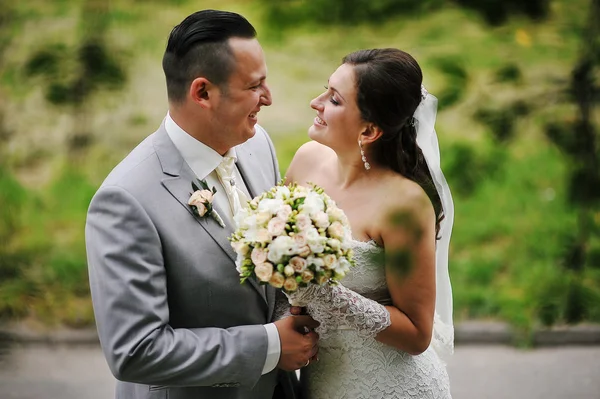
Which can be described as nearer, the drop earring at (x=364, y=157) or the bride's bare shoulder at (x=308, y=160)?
the drop earring at (x=364, y=157)

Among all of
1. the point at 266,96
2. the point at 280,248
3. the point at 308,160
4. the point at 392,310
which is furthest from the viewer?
the point at 308,160

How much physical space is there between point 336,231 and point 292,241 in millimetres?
149

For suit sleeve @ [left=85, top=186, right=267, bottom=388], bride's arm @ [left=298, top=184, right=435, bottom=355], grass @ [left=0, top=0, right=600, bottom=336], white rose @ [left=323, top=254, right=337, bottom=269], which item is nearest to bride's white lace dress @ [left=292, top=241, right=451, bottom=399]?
bride's arm @ [left=298, top=184, right=435, bottom=355]

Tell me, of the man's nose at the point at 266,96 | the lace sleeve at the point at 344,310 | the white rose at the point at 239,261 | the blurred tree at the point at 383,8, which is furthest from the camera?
the man's nose at the point at 266,96

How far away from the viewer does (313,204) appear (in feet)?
8.10

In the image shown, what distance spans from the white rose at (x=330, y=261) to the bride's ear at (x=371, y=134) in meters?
0.67

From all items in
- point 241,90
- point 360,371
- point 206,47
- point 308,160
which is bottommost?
point 360,371

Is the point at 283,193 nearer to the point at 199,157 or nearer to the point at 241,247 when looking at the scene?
the point at 241,247

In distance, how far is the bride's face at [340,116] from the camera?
293cm

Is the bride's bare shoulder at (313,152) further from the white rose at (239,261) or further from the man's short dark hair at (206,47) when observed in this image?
the white rose at (239,261)

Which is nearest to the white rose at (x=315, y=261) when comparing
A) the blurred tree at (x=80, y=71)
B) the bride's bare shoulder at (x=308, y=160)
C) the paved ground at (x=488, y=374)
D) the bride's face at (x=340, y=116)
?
the bride's face at (x=340, y=116)

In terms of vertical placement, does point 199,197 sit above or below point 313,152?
below

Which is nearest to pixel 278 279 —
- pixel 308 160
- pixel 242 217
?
pixel 242 217

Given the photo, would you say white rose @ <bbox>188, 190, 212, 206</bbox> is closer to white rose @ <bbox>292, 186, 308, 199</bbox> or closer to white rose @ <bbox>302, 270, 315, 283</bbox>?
white rose @ <bbox>292, 186, 308, 199</bbox>
